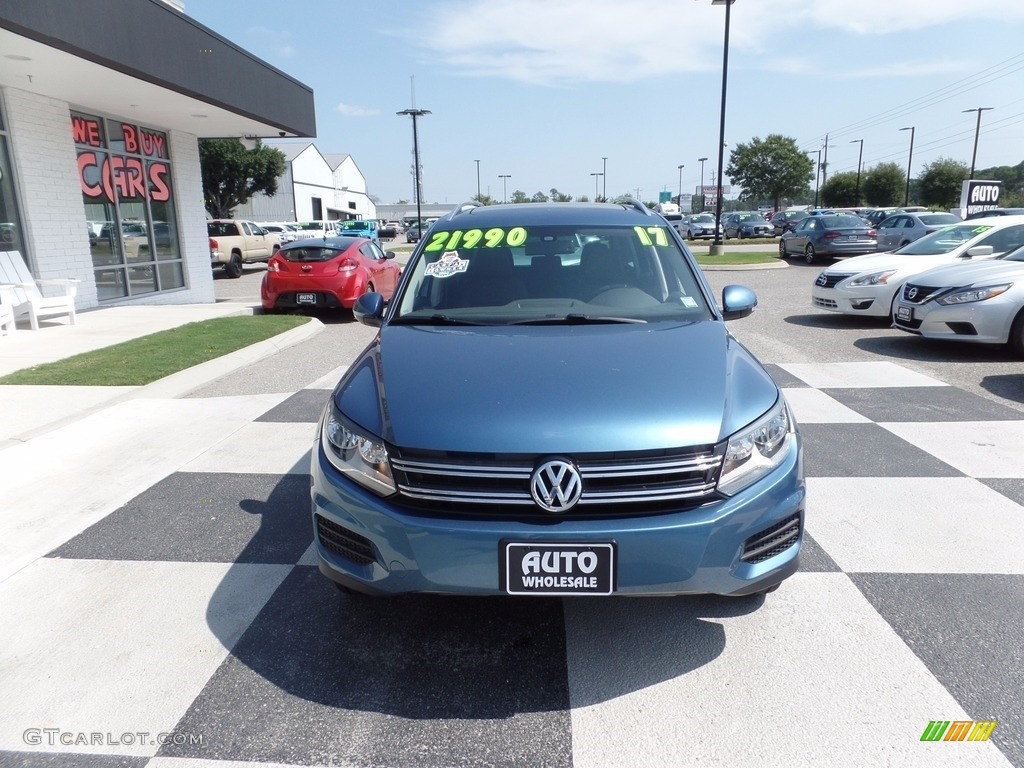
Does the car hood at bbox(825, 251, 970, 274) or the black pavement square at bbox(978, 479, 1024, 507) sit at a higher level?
the car hood at bbox(825, 251, 970, 274)

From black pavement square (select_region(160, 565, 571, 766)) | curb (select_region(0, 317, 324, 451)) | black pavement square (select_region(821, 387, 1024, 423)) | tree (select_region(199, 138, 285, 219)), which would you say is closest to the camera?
black pavement square (select_region(160, 565, 571, 766))

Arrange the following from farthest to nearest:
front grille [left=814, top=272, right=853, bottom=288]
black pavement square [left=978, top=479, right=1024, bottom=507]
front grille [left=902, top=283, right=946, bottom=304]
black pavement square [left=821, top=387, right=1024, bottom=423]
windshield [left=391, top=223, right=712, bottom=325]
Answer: front grille [left=814, top=272, right=853, bottom=288], front grille [left=902, top=283, right=946, bottom=304], black pavement square [left=821, top=387, right=1024, bottom=423], black pavement square [left=978, top=479, right=1024, bottom=507], windshield [left=391, top=223, right=712, bottom=325]

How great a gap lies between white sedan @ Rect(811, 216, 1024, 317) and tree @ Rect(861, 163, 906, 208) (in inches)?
2519

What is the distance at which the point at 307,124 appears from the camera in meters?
16.8

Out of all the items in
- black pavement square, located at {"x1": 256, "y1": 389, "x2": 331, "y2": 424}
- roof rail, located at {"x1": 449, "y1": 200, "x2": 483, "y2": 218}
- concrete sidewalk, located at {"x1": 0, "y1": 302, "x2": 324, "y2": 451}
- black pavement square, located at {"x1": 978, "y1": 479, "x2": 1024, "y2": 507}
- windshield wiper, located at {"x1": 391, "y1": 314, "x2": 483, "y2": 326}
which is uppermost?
roof rail, located at {"x1": 449, "y1": 200, "x2": 483, "y2": 218}

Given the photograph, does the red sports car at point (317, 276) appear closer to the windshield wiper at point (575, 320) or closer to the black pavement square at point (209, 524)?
Result: the black pavement square at point (209, 524)

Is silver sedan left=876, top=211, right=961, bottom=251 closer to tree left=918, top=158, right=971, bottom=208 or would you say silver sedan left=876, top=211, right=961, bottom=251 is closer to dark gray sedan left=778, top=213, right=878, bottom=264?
dark gray sedan left=778, top=213, right=878, bottom=264

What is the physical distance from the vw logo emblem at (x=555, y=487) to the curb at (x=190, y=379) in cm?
473

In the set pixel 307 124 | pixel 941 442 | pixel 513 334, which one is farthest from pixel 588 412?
pixel 307 124

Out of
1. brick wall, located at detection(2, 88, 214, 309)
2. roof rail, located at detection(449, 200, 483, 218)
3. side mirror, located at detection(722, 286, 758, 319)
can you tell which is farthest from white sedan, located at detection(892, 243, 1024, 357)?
brick wall, located at detection(2, 88, 214, 309)

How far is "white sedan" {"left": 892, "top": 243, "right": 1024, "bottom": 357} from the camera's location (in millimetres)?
8133

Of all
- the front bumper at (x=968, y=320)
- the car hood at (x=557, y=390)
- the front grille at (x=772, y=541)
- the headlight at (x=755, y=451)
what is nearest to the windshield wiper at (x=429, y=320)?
the car hood at (x=557, y=390)

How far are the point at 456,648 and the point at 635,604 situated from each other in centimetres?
81

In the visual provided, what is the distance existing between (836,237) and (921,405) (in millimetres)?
16639
